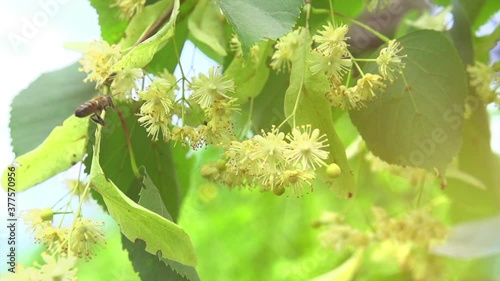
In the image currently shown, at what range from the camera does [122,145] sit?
448 millimetres

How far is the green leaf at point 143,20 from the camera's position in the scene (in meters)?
0.45

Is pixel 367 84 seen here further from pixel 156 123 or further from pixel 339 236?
pixel 339 236

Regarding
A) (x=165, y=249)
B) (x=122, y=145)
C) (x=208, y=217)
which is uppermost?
(x=208, y=217)

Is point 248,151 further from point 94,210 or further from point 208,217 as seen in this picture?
point 208,217

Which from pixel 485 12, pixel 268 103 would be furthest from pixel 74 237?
pixel 485 12

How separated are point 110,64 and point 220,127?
8 centimetres

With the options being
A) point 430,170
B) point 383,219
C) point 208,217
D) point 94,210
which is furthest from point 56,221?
point 208,217

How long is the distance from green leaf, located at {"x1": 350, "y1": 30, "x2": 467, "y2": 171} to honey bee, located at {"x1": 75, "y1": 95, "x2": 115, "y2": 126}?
0.18m

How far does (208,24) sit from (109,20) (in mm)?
96

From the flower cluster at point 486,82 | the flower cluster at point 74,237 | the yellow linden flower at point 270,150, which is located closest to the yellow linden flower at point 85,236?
the flower cluster at point 74,237

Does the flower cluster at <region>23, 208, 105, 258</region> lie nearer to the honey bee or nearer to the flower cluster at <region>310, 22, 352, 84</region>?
the honey bee

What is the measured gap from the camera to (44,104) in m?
0.53

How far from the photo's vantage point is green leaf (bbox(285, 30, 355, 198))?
388mm
